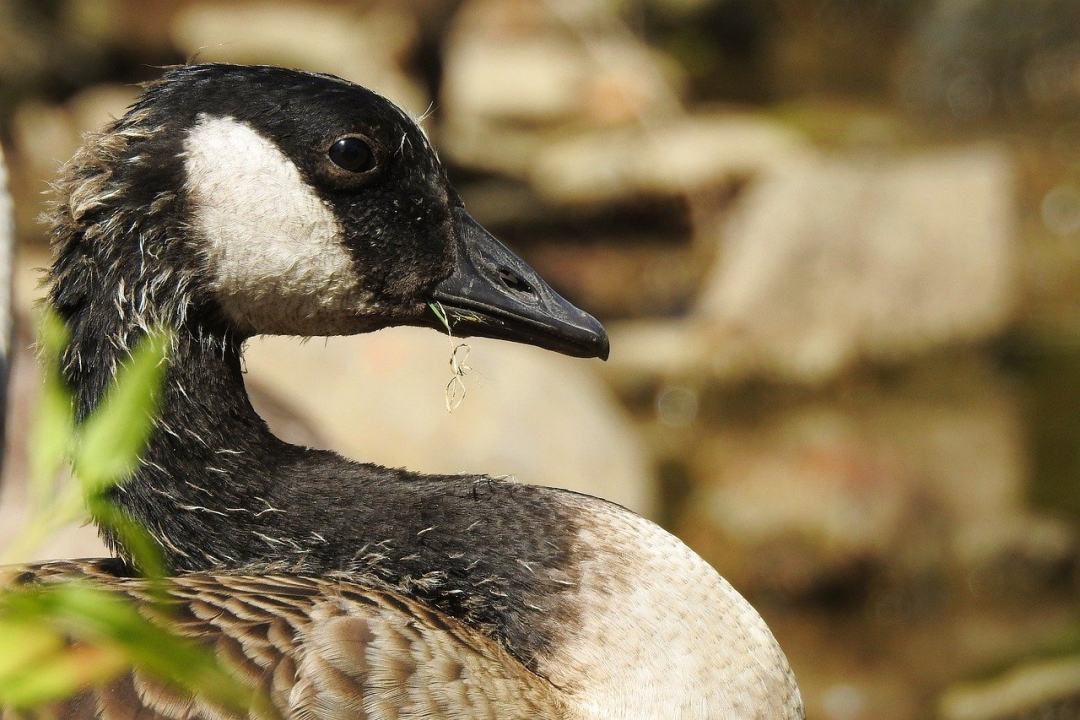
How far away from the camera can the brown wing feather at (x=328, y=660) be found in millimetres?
2223

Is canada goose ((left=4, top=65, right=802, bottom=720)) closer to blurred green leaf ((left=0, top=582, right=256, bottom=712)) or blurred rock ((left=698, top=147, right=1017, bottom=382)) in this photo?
blurred green leaf ((left=0, top=582, right=256, bottom=712))

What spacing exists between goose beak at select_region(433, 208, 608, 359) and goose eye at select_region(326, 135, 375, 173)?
337 millimetres

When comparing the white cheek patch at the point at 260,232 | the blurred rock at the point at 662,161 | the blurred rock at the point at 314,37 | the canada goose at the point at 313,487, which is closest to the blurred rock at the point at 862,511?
the canada goose at the point at 313,487

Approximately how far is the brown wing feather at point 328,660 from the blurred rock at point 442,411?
351 centimetres

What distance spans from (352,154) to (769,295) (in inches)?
297

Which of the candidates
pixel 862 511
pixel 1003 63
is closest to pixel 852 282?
pixel 862 511

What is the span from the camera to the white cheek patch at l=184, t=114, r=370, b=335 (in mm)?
2629

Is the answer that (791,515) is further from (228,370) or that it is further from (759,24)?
(759,24)

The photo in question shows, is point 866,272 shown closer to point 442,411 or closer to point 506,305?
point 442,411

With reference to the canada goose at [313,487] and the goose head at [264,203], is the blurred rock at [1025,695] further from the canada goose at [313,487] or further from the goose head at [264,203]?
the goose head at [264,203]

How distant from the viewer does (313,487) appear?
2785 millimetres

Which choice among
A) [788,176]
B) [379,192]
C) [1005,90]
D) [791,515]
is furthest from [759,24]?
[379,192]

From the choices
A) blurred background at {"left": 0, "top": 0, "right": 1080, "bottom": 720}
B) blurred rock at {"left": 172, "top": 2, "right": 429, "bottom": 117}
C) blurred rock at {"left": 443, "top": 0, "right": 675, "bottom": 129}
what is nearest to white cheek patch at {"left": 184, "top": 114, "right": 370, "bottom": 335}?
blurred background at {"left": 0, "top": 0, "right": 1080, "bottom": 720}

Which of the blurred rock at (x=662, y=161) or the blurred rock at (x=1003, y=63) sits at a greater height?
the blurred rock at (x=1003, y=63)
